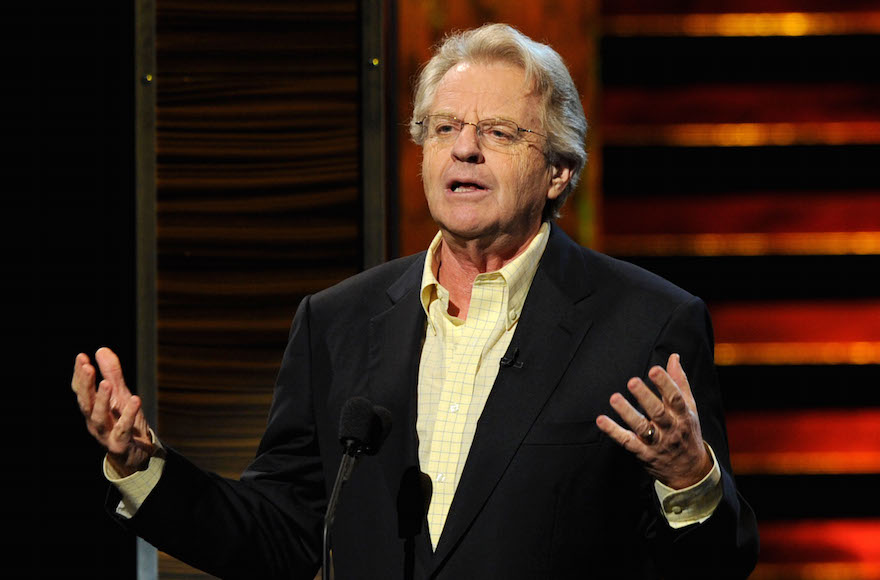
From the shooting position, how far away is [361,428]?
1.38 meters

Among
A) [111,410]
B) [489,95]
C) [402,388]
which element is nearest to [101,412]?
[111,410]

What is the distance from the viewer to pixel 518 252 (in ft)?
6.02

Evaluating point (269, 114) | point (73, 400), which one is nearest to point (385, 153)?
point (269, 114)

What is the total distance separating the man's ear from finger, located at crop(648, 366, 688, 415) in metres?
0.59

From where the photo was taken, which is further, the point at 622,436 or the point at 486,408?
the point at 486,408

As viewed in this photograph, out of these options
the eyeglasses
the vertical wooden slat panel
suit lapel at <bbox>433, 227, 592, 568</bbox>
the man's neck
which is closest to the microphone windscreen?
suit lapel at <bbox>433, 227, 592, 568</bbox>

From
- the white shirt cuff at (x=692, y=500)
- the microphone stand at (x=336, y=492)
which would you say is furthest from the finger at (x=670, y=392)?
the microphone stand at (x=336, y=492)

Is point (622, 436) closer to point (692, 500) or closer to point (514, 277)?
point (692, 500)

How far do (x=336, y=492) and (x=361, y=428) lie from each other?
100mm

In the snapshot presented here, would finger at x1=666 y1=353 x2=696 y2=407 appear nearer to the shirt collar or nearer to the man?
the man

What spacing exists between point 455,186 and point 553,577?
2.08 ft

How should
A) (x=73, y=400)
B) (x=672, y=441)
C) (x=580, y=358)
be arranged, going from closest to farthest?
(x=672, y=441) < (x=580, y=358) < (x=73, y=400)

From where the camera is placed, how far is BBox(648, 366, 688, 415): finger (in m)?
1.32

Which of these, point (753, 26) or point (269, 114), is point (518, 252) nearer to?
point (269, 114)
